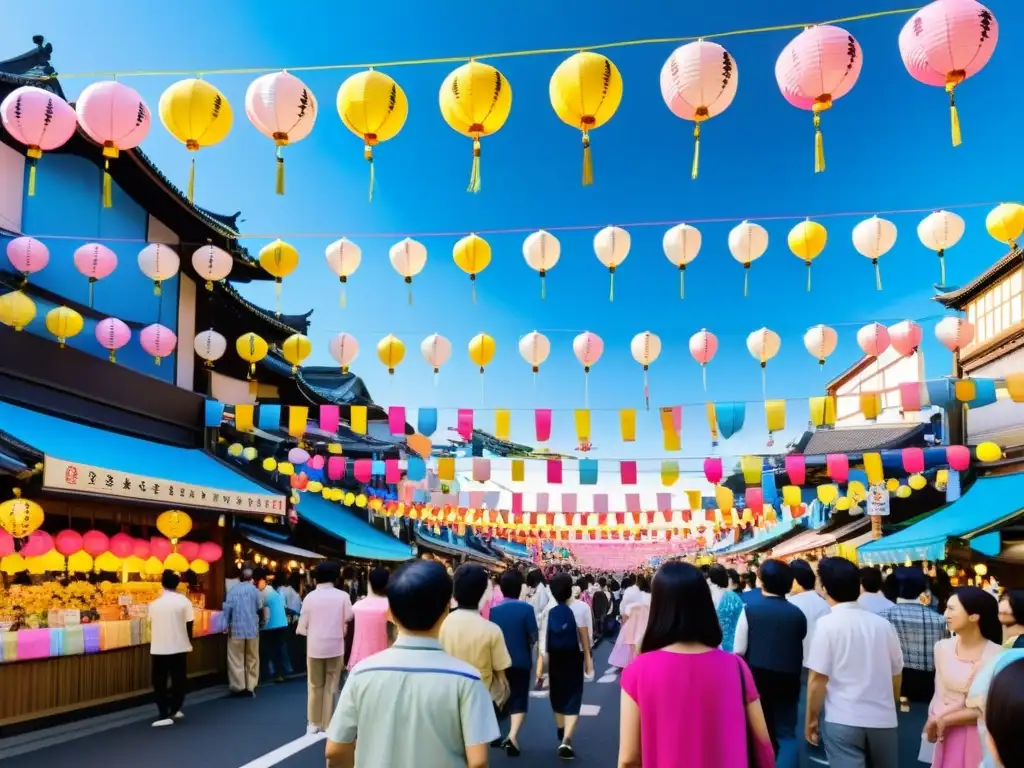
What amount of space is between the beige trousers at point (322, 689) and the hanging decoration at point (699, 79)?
21.1 feet

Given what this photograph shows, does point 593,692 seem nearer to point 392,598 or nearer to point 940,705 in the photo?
point 940,705

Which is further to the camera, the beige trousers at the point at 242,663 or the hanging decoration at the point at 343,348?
the hanging decoration at the point at 343,348

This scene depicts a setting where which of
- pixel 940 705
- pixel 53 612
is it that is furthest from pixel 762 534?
pixel 940 705

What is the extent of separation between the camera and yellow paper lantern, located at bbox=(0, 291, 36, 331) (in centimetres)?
1099

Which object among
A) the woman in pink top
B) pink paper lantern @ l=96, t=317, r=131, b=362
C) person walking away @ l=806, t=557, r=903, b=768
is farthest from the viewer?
pink paper lantern @ l=96, t=317, r=131, b=362

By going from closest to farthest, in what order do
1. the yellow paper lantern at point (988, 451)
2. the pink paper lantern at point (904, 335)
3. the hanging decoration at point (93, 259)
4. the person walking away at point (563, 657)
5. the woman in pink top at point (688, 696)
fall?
1. the woman in pink top at point (688, 696)
2. the person walking away at point (563, 657)
3. the hanging decoration at point (93, 259)
4. the pink paper lantern at point (904, 335)
5. the yellow paper lantern at point (988, 451)

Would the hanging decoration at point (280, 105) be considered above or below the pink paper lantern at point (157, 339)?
above

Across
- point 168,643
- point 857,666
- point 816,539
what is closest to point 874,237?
point 857,666

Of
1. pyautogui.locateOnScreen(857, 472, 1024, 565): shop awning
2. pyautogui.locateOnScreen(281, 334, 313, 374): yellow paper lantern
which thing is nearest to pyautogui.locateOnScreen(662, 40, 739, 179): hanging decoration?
pyautogui.locateOnScreen(281, 334, 313, 374): yellow paper lantern

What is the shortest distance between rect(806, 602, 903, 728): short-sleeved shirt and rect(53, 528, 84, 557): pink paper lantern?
1079 cm

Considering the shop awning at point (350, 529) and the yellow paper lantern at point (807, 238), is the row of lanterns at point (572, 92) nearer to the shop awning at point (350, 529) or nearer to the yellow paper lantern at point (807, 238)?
the yellow paper lantern at point (807, 238)

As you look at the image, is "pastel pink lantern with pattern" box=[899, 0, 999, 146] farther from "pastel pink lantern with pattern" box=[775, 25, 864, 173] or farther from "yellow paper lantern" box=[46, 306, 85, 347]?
"yellow paper lantern" box=[46, 306, 85, 347]

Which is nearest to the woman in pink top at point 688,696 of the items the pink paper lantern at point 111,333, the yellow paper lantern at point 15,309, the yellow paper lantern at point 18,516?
the yellow paper lantern at point 18,516

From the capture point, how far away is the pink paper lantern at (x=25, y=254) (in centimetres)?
1163
